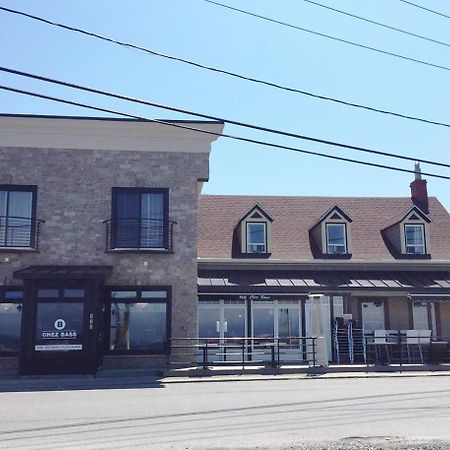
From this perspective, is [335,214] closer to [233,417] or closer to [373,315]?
[373,315]

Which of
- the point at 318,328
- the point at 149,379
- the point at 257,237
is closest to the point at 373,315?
the point at 318,328

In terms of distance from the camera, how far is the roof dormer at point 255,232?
23.6 meters

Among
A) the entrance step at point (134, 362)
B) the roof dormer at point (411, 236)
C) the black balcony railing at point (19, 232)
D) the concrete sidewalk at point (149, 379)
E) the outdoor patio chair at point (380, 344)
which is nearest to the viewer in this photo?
the concrete sidewalk at point (149, 379)

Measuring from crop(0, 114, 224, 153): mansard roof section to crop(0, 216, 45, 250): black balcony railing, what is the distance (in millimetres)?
2482

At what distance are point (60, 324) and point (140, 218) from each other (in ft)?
14.2

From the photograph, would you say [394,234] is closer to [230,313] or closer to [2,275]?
[230,313]

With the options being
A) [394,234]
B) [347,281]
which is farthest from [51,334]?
[394,234]

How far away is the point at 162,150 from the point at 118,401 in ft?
32.5

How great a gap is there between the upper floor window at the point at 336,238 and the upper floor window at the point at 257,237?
8.81 ft

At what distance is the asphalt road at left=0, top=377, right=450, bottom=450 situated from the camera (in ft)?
26.4

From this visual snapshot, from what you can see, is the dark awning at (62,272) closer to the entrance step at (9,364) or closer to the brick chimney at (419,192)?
the entrance step at (9,364)

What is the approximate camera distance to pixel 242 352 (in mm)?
19156

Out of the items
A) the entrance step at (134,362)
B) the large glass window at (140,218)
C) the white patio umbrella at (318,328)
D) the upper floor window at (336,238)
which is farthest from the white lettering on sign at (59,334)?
the upper floor window at (336,238)

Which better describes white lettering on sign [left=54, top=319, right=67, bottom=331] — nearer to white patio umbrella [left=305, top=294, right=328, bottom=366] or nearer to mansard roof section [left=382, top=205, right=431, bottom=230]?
white patio umbrella [left=305, top=294, right=328, bottom=366]
